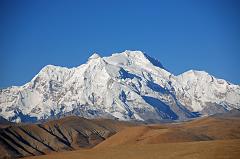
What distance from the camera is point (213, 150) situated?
10250 cm

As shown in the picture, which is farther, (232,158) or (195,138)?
(195,138)

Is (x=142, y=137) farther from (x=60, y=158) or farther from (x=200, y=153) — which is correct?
(x=200, y=153)

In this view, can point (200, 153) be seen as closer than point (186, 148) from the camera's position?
Yes

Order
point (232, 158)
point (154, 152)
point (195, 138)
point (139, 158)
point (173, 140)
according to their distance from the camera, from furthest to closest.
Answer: point (195, 138) < point (173, 140) < point (154, 152) < point (139, 158) < point (232, 158)

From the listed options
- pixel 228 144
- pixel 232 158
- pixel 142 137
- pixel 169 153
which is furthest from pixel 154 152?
pixel 142 137

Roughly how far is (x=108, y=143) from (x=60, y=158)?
73102 millimetres

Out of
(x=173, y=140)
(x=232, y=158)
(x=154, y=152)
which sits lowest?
(x=232, y=158)

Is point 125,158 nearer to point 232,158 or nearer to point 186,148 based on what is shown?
point 186,148

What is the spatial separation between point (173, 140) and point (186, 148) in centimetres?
5740

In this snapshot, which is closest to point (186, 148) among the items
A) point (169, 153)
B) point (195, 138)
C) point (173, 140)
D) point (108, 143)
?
point (169, 153)

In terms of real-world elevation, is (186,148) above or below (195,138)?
below

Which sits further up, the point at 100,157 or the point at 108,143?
the point at 108,143

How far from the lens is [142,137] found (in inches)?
7323

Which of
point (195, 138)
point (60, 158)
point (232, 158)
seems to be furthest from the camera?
point (195, 138)
